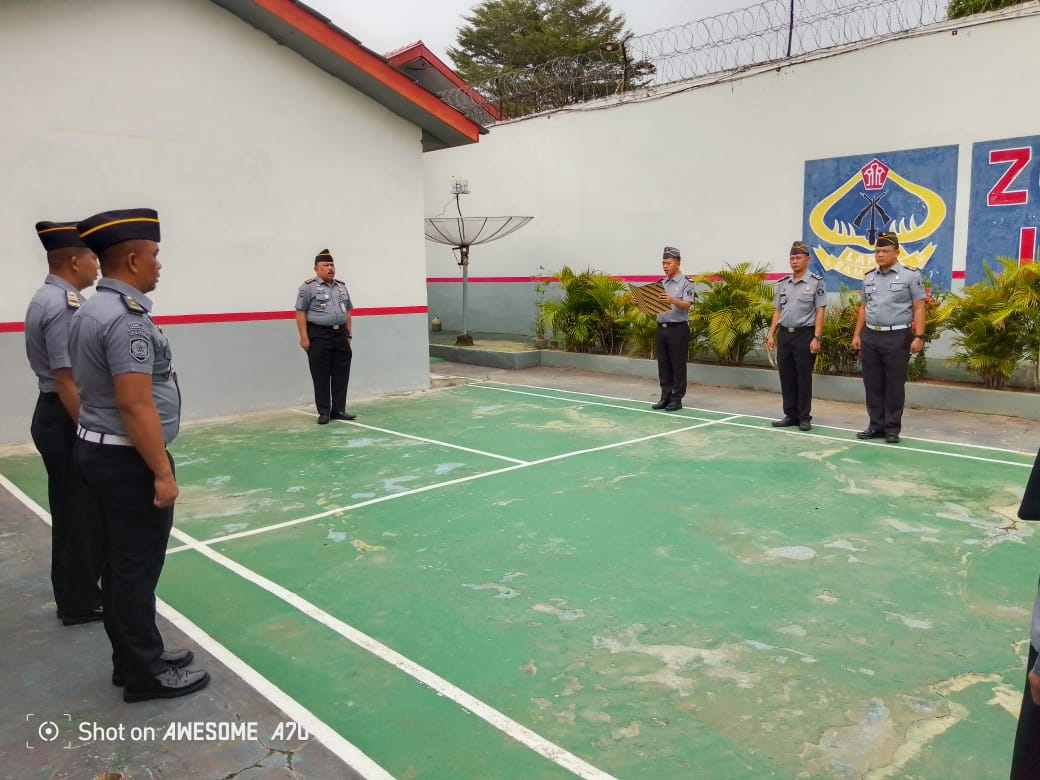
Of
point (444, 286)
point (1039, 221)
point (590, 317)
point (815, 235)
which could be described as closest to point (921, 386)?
point (1039, 221)

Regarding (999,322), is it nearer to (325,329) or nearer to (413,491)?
(413,491)

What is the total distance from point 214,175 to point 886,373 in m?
6.63

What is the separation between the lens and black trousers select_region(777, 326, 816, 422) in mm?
7254

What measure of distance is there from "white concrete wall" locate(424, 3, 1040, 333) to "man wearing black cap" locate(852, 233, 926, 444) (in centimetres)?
352

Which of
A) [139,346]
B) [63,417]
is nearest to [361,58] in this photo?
[63,417]

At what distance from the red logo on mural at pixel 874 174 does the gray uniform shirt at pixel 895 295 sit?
3962 millimetres

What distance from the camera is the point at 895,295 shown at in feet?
21.8

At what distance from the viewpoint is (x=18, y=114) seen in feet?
22.5

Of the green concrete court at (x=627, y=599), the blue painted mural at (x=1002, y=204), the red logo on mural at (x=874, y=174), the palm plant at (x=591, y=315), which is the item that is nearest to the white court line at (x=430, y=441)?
the green concrete court at (x=627, y=599)

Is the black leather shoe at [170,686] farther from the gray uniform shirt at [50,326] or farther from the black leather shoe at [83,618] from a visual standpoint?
the gray uniform shirt at [50,326]

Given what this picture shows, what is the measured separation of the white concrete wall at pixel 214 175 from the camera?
6984mm

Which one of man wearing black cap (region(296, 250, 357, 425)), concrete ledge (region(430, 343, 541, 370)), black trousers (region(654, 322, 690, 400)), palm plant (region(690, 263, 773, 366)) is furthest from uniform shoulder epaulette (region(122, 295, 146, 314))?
concrete ledge (region(430, 343, 541, 370))

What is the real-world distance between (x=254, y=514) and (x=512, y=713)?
2.85 meters

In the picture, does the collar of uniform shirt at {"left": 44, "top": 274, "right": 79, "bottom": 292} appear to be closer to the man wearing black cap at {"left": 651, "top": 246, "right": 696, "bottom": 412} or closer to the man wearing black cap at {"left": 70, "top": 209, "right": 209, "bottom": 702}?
the man wearing black cap at {"left": 70, "top": 209, "right": 209, "bottom": 702}
